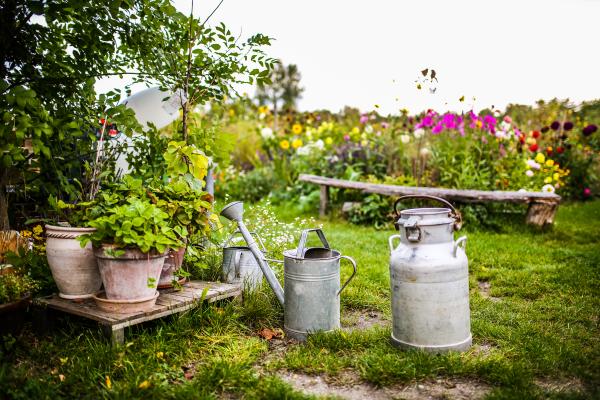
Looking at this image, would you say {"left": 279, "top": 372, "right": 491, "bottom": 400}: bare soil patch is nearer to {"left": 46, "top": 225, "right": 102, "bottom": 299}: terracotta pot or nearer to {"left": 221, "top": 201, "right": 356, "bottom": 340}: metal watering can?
{"left": 221, "top": 201, "right": 356, "bottom": 340}: metal watering can

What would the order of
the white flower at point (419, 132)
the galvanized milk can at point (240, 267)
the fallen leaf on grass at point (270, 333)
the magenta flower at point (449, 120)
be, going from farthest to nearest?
the white flower at point (419, 132) → the magenta flower at point (449, 120) → the galvanized milk can at point (240, 267) → the fallen leaf on grass at point (270, 333)

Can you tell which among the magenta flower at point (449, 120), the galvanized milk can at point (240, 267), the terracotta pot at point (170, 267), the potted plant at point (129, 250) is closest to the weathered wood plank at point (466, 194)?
the magenta flower at point (449, 120)

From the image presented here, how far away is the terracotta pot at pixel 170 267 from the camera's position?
3.18 meters

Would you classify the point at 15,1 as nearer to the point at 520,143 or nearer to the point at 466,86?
the point at 466,86

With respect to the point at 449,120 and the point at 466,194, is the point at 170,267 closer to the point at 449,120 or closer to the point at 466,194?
the point at 466,194

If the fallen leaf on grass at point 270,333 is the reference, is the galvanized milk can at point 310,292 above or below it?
above

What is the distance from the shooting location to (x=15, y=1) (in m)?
3.00

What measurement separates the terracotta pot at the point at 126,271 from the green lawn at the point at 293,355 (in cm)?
27

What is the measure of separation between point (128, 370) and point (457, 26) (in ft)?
19.7

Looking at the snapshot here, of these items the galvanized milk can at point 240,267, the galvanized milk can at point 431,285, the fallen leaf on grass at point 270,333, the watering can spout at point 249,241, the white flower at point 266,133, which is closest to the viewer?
the galvanized milk can at point 431,285

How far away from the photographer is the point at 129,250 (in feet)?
8.64

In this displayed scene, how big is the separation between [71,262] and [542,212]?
5546 mm

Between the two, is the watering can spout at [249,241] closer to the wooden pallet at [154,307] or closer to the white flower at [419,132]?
the wooden pallet at [154,307]

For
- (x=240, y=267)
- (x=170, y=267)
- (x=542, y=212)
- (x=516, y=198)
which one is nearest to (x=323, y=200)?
(x=516, y=198)
